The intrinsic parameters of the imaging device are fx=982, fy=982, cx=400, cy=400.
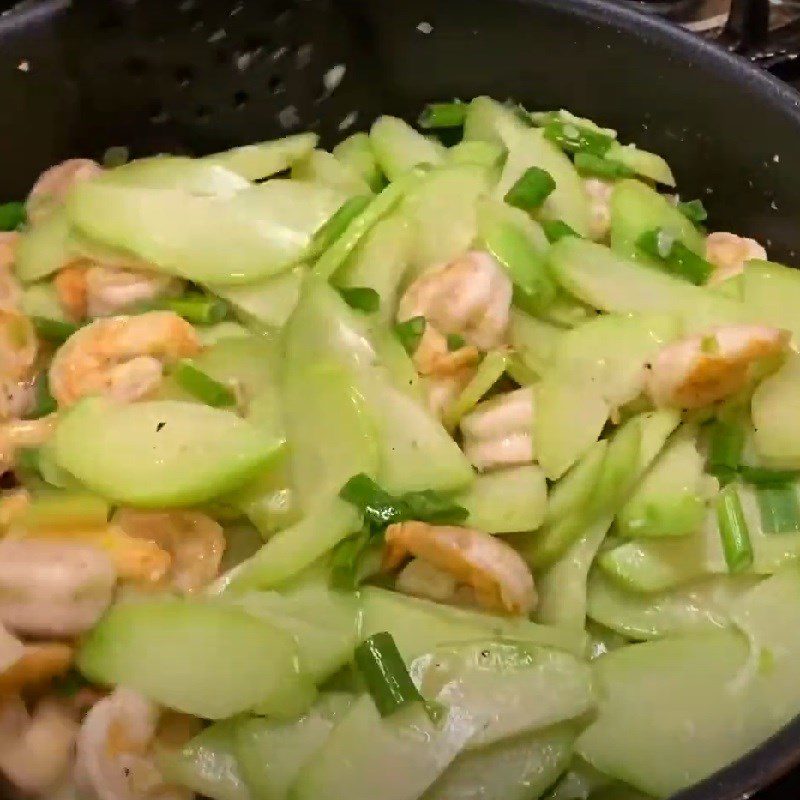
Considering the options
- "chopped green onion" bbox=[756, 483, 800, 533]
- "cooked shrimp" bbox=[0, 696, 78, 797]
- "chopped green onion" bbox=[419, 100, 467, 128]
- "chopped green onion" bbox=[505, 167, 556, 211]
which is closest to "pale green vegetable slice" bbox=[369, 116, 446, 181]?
"chopped green onion" bbox=[419, 100, 467, 128]

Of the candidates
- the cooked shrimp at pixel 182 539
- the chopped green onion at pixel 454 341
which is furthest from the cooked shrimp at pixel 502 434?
the cooked shrimp at pixel 182 539

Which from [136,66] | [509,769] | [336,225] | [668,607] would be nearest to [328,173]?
[336,225]

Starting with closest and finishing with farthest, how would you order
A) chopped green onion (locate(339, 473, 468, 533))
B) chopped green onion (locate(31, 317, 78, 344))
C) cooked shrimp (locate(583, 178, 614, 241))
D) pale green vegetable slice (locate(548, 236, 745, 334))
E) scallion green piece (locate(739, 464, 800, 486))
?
chopped green onion (locate(339, 473, 468, 533)) → scallion green piece (locate(739, 464, 800, 486)) → pale green vegetable slice (locate(548, 236, 745, 334)) → chopped green onion (locate(31, 317, 78, 344)) → cooked shrimp (locate(583, 178, 614, 241))

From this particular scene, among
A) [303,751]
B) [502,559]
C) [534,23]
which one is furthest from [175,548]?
[534,23]

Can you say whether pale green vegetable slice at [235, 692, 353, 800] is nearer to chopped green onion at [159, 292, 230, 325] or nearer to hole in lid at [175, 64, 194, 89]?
chopped green onion at [159, 292, 230, 325]

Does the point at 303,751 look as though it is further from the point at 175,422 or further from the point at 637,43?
the point at 637,43
